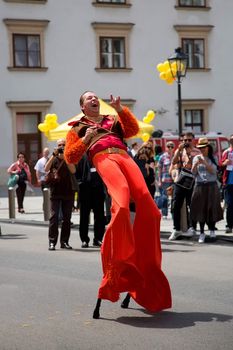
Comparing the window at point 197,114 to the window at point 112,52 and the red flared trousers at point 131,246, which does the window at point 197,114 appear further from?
the red flared trousers at point 131,246

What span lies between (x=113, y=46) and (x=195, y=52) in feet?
→ 14.0

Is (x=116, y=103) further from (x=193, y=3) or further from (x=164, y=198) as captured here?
(x=193, y=3)

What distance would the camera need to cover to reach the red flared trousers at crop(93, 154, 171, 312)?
691cm

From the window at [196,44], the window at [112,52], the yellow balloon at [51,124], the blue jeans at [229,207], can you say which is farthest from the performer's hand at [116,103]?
the window at [196,44]

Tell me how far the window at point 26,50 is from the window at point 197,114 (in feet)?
25.1

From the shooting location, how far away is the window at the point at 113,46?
3838 cm

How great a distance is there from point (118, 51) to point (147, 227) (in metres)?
32.4

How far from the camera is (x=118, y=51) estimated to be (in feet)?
128

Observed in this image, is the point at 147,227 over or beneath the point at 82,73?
beneath

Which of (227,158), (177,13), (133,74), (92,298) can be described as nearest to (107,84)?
(133,74)

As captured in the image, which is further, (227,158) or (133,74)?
(133,74)

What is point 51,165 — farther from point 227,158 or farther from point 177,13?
point 177,13

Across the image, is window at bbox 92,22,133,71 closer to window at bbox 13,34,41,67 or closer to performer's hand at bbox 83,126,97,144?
window at bbox 13,34,41,67

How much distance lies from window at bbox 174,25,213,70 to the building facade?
49 millimetres
